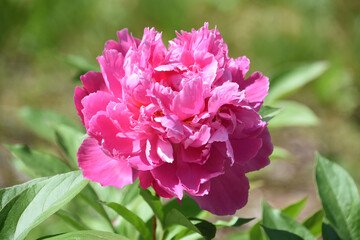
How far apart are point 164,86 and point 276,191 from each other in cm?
195

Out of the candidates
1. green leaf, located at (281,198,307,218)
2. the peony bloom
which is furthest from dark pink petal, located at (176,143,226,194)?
green leaf, located at (281,198,307,218)

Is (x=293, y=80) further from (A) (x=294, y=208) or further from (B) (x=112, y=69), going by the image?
(B) (x=112, y=69)

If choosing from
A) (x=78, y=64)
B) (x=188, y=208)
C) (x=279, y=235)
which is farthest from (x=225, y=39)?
(x=279, y=235)

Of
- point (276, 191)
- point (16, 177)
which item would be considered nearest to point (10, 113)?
point (16, 177)

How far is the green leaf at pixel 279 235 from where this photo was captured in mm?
697

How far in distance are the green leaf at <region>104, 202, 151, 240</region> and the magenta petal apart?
47mm

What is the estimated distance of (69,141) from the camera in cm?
95

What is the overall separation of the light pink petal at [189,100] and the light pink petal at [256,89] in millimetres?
90

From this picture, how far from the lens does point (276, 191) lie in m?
2.47

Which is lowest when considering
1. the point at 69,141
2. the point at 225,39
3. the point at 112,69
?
the point at 225,39

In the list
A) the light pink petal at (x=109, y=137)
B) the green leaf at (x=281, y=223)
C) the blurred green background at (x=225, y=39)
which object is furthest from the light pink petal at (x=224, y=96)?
the blurred green background at (x=225, y=39)

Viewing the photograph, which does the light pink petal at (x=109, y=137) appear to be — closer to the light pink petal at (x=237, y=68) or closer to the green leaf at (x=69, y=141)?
the light pink petal at (x=237, y=68)

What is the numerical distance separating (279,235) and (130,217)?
22 cm

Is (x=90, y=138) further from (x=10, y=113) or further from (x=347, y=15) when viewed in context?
(x=347, y=15)
